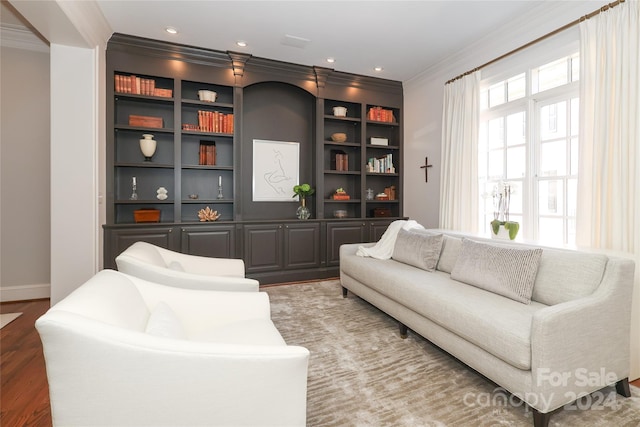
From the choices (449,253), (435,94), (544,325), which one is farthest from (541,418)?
(435,94)

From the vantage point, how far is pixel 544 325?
4.97 ft

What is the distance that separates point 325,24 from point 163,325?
10.9 ft

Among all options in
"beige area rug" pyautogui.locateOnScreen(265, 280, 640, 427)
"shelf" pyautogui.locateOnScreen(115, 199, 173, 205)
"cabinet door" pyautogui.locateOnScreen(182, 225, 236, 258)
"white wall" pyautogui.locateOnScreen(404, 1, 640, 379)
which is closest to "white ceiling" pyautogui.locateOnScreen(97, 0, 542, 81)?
"white wall" pyautogui.locateOnScreen(404, 1, 640, 379)

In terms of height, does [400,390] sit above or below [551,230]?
below

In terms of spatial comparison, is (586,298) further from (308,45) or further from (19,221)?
(19,221)

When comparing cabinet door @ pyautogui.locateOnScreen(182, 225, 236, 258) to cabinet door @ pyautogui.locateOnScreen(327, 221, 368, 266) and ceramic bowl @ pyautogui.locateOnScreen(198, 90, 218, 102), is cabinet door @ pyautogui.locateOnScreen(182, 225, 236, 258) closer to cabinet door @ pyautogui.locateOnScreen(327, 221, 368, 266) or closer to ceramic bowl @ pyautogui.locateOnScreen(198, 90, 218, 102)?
cabinet door @ pyautogui.locateOnScreen(327, 221, 368, 266)

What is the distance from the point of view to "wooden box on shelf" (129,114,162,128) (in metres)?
3.76

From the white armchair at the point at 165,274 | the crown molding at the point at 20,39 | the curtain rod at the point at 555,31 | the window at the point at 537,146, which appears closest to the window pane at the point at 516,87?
the window at the point at 537,146

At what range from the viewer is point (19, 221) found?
141 inches

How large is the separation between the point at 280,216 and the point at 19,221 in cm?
309

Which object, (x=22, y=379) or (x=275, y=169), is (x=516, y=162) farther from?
(x=22, y=379)

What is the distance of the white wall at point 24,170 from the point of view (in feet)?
11.5

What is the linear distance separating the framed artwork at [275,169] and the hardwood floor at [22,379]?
2778 millimetres

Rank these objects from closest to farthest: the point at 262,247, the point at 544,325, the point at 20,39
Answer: the point at 544,325 → the point at 20,39 → the point at 262,247
